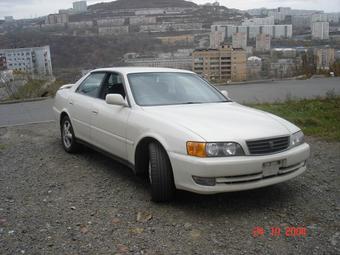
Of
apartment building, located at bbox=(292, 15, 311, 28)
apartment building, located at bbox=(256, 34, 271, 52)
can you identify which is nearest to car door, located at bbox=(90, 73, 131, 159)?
apartment building, located at bbox=(256, 34, 271, 52)

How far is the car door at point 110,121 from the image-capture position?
4930mm

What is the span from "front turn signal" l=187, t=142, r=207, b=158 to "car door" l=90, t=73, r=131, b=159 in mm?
1115

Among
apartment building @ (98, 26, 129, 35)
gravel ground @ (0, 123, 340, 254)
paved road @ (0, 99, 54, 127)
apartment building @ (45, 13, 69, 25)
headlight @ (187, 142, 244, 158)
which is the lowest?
paved road @ (0, 99, 54, 127)

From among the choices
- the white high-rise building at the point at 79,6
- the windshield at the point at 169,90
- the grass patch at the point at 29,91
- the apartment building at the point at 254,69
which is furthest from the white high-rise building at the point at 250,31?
the windshield at the point at 169,90

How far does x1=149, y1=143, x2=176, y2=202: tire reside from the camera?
4172mm

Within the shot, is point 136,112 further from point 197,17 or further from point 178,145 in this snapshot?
point 197,17

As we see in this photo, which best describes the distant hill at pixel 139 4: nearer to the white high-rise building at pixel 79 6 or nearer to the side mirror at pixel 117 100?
the white high-rise building at pixel 79 6

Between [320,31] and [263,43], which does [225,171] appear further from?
[320,31]

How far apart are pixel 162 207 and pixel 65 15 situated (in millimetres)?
42029

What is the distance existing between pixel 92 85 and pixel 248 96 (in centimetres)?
830

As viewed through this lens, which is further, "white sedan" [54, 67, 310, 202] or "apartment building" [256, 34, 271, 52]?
"apartment building" [256, 34, 271, 52]

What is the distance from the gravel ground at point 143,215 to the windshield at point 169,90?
107cm

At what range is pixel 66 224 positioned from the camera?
3.89 m

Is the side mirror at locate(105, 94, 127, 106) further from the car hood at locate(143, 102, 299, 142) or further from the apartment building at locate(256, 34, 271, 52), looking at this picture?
the apartment building at locate(256, 34, 271, 52)
